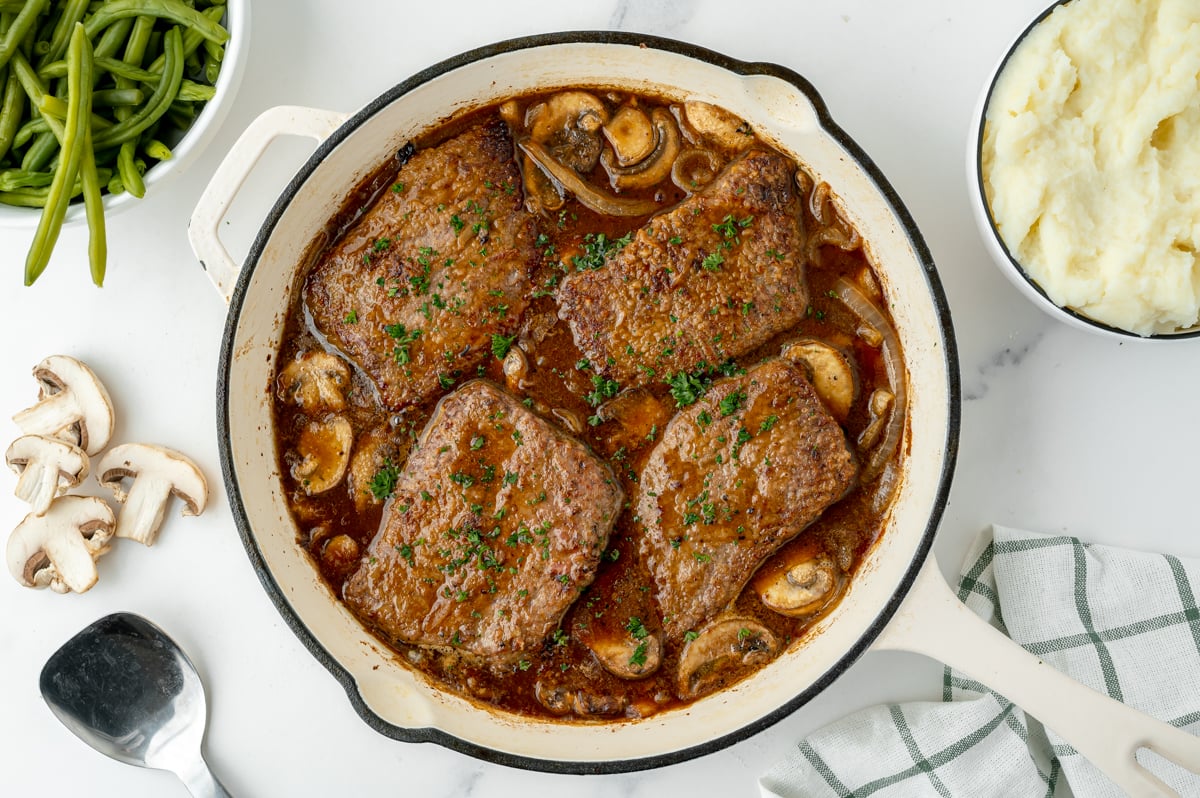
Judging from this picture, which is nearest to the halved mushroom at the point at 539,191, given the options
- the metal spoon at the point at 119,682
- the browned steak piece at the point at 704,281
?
the browned steak piece at the point at 704,281

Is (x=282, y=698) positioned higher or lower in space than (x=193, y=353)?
lower

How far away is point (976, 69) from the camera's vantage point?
156 inches

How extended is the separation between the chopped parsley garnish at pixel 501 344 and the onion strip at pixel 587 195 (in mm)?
611

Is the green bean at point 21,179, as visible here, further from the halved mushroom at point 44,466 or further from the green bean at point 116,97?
the halved mushroom at point 44,466

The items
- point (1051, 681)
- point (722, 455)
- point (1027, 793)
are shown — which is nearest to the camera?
point (1051, 681)

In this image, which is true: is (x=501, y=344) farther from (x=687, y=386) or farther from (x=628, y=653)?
(x=628, y=653)

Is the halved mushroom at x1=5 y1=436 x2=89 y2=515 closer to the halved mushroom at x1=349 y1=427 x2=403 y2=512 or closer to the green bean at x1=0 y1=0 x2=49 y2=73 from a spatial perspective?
the halved mushroom at x1=349 y1=427 x2=403 y2=512

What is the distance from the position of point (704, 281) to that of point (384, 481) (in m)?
1.49

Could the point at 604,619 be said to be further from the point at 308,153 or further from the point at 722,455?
the point at 308,153

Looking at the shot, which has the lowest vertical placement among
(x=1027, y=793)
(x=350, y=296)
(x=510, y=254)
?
(x=1027, y=793)

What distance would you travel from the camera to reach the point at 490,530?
11.9 ft

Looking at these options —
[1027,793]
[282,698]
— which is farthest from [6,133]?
[1027,793]

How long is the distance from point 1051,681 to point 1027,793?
2.90ft

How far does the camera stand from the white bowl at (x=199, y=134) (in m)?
3.70
